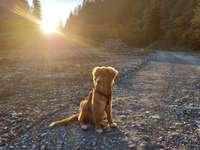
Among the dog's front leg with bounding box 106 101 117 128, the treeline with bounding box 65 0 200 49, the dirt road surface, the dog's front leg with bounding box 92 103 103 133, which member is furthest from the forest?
the dog's front leg with bounding box 92 103 103 133

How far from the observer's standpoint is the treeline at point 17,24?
217 feet

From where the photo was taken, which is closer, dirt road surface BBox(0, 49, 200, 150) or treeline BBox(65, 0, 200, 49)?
dirt road surface BBox(0, 49, 200, 150)

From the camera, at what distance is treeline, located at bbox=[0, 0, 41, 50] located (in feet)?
217

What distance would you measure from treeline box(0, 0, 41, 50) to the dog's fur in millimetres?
51014

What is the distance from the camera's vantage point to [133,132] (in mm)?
8852

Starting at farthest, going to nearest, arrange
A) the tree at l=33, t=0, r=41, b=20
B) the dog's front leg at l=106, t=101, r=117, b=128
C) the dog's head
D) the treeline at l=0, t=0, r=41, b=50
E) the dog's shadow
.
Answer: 1. the tree at l=33, t=0, r=41, b=20
2. the treeline at l=0, t=0, r=41, b=50
3. the dog's front leg at l=106, t=101, r=117, b=128
4. the dog's head
5. the dog's shadow

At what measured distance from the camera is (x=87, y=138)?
27.6 feet

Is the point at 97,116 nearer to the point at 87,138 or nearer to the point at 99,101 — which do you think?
the point at 99,101

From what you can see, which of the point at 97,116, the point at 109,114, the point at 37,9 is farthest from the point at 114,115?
the point at 37,9

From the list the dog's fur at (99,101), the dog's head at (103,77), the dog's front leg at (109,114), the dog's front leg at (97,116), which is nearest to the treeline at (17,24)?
the dog's fur at (99,101)

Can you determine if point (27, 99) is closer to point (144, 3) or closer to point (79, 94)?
point (79, 94)

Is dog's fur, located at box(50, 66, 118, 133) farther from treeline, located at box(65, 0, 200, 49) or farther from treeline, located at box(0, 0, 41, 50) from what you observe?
treeline, located at box(65, 0, 200, 49)

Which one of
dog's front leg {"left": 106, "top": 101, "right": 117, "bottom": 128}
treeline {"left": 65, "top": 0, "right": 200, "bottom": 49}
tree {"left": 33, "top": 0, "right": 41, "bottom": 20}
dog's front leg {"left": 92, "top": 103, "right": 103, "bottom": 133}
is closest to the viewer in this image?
dog's front leg {"left": 92, "top": 103, "right": 103, "bottom": 133}

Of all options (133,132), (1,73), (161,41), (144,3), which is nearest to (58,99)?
(133,132)
